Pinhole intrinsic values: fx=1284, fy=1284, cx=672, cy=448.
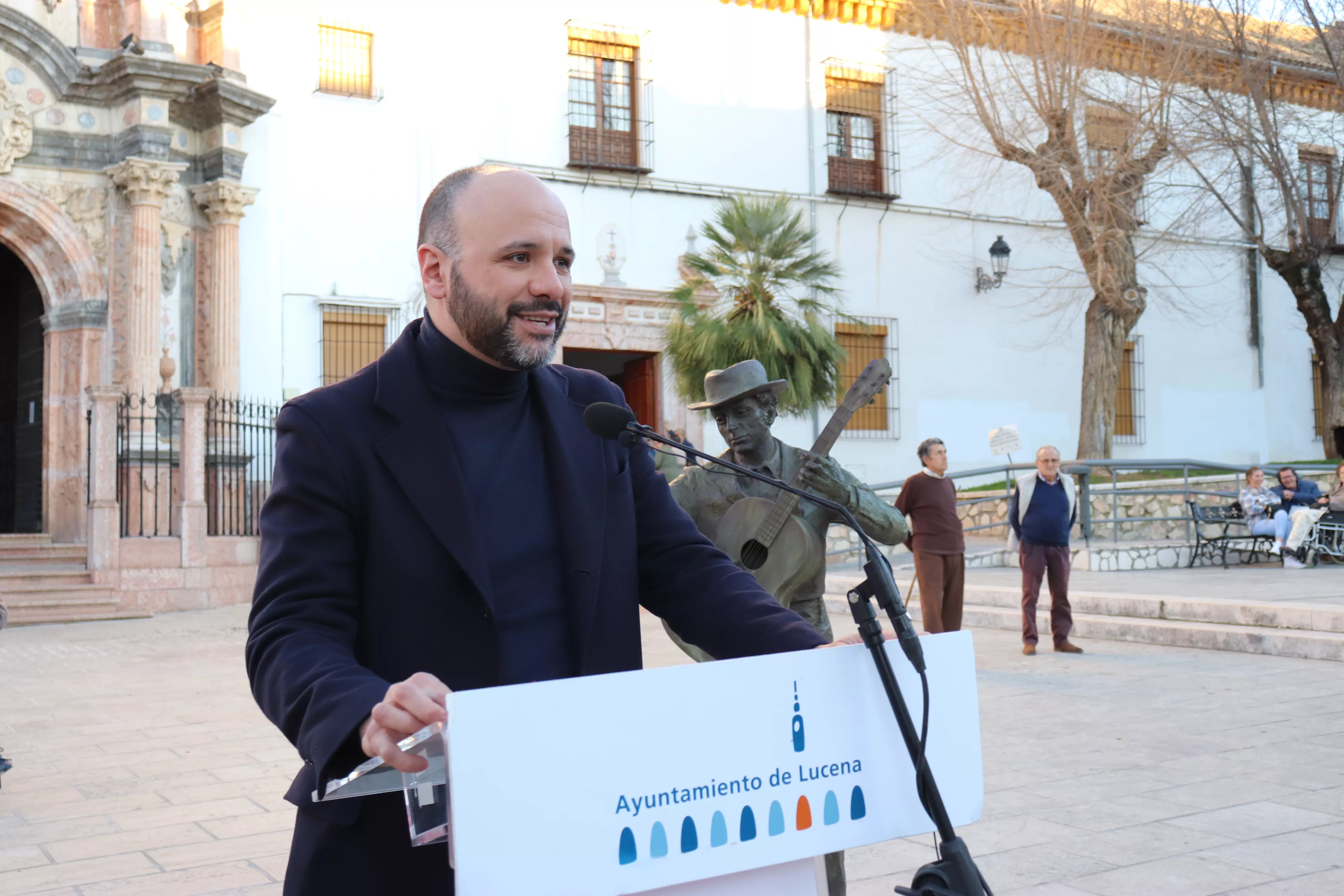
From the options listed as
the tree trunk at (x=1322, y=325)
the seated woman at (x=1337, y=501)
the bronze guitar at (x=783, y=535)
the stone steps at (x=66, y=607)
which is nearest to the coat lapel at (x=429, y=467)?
the bronze guitar at (x=783, y=535)

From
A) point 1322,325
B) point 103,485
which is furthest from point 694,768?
point 1322,325

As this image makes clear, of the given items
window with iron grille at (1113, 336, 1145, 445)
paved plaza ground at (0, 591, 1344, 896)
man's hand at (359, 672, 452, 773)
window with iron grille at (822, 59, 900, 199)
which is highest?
window with iron grille at (822, 59, 900, 199)

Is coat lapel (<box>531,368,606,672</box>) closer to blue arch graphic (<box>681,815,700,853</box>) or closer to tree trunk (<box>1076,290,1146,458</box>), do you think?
blue arch graphic (<box>681,815,700,853</box>)

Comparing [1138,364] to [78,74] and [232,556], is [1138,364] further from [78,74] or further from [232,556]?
[78,74]

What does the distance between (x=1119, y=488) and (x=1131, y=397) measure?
7.12m

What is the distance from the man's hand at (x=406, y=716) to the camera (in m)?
1.51

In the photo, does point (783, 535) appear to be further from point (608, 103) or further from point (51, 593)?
point (608, 103)

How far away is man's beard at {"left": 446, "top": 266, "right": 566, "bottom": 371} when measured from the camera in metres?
2.04

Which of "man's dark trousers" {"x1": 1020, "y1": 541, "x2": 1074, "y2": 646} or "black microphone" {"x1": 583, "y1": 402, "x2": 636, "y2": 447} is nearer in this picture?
"black microphone" {"x1": 583, "y1": 402, "x2": 636, "y2": 447}

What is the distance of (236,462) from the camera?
54.1ft

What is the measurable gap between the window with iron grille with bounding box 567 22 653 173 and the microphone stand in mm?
18127

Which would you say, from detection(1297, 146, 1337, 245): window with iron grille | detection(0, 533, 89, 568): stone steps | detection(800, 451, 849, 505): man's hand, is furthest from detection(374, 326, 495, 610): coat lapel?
detection(1297, 146, 1337, 245): window with iron grille

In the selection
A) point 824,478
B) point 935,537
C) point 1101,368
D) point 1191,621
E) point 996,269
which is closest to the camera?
point 824,478

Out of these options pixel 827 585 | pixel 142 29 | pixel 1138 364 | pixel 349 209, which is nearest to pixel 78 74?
pixel 142 29
